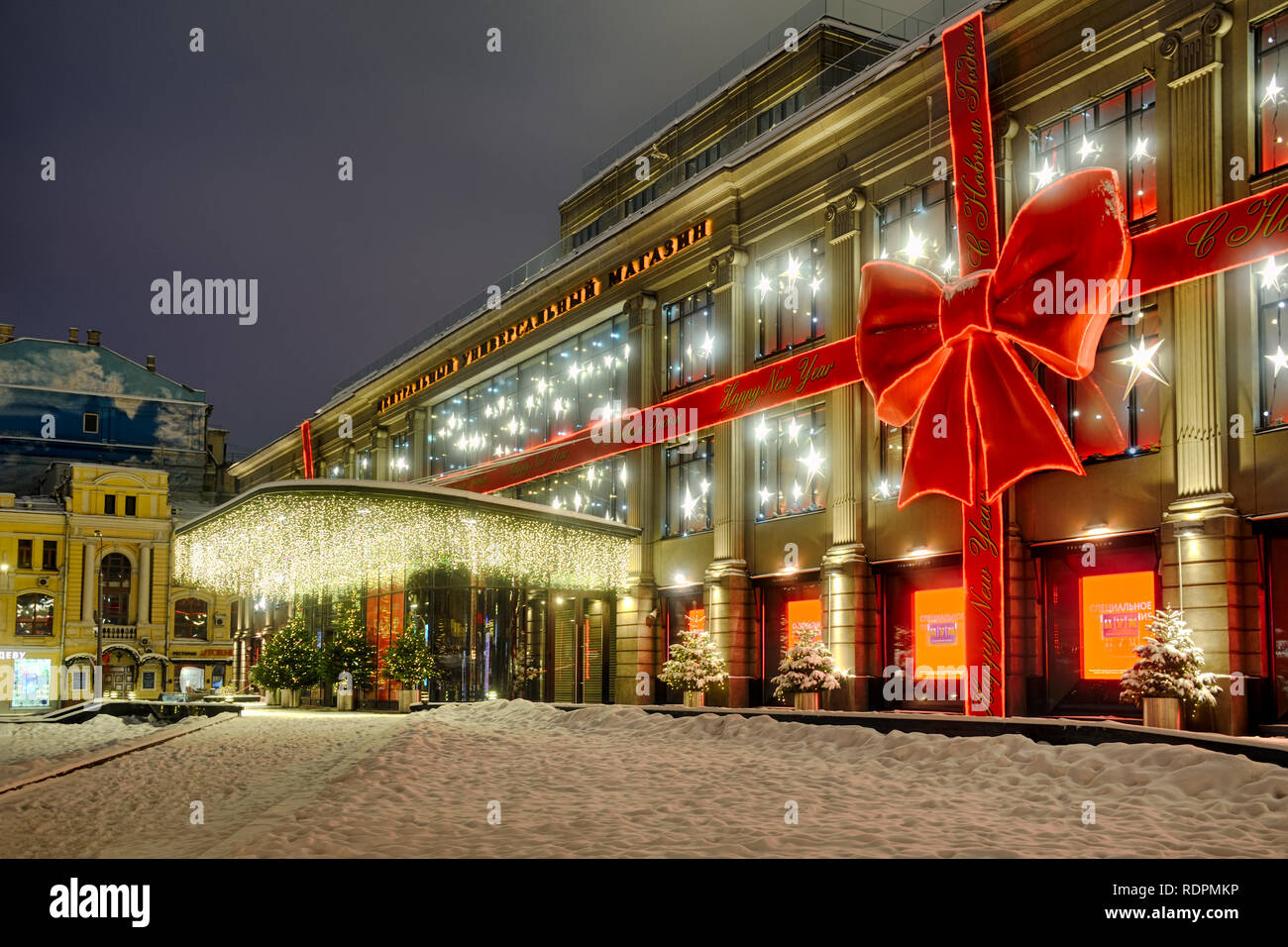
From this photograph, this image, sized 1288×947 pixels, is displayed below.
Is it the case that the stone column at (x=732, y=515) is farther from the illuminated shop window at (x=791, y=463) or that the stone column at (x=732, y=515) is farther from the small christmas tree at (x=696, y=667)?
the small christmas tree at (x=696, y=667)

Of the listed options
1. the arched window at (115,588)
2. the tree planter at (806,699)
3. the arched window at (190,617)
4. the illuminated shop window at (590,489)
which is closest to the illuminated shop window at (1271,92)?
the tree planter at (806,699)

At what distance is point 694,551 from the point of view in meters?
34.0

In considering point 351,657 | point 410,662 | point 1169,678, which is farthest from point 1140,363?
point 351,657

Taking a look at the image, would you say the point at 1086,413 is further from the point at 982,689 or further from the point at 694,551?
the point at 694,551

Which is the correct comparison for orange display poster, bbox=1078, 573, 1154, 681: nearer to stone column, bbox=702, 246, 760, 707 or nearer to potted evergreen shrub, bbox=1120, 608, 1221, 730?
potted evergreen shrub, bbox=1120, 608, 1221, 730

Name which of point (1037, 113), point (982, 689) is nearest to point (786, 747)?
point (982, 689)

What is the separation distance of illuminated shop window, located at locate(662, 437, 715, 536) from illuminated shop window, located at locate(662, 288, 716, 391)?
1928 mm

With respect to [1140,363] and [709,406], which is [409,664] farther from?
[1140,363]

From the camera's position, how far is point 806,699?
25844mm

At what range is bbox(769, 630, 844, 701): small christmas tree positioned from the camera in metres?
25.6

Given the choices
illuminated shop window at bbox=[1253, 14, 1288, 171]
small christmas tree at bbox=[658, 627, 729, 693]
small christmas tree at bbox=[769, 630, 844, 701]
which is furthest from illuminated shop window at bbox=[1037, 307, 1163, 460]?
small christmas tree at bbox=[658, 627, 729, 693]

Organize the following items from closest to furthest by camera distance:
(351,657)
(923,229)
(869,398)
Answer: (923,229) → (869,398) → (351,657)

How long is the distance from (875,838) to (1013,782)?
4.23 m

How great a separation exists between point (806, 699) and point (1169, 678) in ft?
28.9
